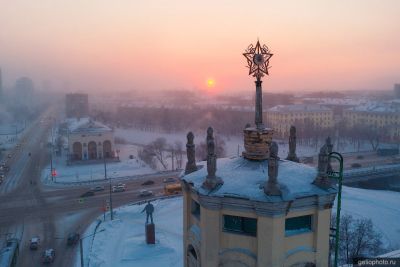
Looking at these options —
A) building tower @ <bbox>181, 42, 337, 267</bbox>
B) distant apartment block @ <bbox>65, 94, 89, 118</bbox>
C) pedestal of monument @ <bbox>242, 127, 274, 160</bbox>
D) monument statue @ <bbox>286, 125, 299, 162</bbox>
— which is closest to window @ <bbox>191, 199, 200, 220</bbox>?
building tower @ <bbox>181, 42, 337, 267</bbox>

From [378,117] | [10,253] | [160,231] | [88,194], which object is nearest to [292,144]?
[10,253]

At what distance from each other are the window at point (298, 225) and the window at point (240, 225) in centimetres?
61

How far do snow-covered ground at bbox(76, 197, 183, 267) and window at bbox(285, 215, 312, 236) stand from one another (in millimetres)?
22182

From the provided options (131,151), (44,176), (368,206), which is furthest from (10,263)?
(131,151)

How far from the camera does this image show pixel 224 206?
6.77 m

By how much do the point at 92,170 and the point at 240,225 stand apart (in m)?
55.6

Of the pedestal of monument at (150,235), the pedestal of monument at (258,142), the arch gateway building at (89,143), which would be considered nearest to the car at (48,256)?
the pedestal of monument at (150,235)

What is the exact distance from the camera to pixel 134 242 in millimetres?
31078

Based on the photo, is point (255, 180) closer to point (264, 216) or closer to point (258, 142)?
point (264, 216)

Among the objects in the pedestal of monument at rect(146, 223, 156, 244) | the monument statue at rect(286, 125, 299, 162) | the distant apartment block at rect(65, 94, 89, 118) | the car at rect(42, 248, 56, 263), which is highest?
the monument statue at rect(286, 125, 299, 162)

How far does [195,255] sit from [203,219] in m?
1.16

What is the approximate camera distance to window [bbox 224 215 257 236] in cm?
670

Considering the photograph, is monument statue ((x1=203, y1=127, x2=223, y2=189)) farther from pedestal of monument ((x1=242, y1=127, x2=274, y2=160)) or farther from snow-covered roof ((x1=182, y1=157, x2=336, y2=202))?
pedestal of monument ((x1=242, y1=127, x2=274, y2=160))

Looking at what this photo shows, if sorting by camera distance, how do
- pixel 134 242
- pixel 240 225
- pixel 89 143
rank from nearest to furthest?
pixel 240 225
pixel 134 242
pixel 89 143
